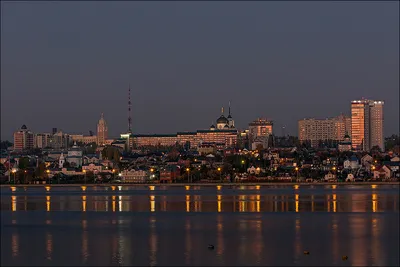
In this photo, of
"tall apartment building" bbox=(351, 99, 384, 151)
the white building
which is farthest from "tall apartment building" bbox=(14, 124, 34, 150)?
"tall apartment building" bbox=(351, 99, 384, 151)

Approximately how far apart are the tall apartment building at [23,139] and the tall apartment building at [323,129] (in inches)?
1658

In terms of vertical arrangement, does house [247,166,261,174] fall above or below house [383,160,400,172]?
below

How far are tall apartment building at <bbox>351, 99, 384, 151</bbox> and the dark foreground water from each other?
345 ft

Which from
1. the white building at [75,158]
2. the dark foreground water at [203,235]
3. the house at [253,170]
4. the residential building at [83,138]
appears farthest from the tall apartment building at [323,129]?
the dark foreground water at [203,235]

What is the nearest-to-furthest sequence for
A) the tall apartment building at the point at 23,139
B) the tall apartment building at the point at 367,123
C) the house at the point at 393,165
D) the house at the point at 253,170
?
the house at the point at 393,165
the house at the point at 253,170
the tall apartment building at the point at 367,123
the tall apartment building at the point at 23,139

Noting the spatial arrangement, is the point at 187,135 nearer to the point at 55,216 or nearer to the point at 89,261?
the point at 55,216

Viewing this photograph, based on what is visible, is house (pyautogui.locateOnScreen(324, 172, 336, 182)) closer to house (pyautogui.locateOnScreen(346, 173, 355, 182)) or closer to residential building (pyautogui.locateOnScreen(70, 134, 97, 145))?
house (pyautogui.locateOnScreen(346, 173, 355, 182))

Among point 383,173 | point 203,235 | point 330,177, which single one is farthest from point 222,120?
point 203,235

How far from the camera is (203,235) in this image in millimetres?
24188

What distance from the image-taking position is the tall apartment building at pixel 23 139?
14965 centimetres

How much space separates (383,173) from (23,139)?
85012 millimetres

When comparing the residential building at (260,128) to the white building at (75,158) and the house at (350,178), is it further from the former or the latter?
the house at (350,178)

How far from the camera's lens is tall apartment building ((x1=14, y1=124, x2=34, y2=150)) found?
491ft

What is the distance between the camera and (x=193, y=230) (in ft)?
83.7
